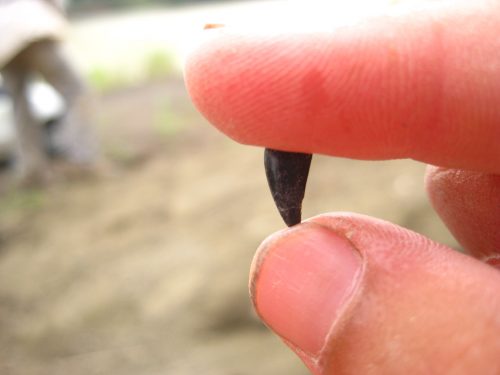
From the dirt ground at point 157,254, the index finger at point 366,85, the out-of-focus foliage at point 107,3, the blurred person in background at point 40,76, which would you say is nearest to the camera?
the index finger at point 366,85

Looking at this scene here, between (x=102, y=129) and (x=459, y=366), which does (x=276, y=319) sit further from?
(x=102, y=129)

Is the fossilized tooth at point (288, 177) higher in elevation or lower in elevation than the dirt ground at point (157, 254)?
higher

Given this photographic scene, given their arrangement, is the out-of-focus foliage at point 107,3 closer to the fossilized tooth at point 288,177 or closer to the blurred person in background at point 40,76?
the blurred person in background at point 40,76

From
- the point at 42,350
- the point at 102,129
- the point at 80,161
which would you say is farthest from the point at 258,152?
the point at 42,350

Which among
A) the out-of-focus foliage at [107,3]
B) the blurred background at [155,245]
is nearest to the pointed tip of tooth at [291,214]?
the blurred background at [155,245]

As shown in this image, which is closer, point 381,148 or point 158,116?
point 381,148

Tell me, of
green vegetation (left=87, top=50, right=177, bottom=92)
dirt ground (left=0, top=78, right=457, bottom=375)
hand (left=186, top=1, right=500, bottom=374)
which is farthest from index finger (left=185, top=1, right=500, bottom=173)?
green vegetation (left=87, top=50, right=177, bottom=92)

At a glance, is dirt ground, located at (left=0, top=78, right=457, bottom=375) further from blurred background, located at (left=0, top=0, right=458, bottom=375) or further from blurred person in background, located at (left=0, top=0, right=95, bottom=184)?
blurred person in background, located at (left=0, top=0, right=95, bottom=184)
